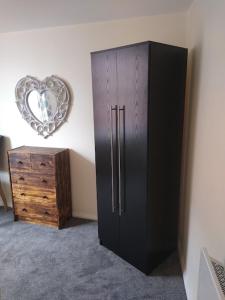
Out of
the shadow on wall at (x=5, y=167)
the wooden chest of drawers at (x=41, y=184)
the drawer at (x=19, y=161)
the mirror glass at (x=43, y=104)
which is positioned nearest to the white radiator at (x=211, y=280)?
the wooden chest of drawers at (x=41, y=184)

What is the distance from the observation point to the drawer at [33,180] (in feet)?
8.93

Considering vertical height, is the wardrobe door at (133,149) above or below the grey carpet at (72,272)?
above

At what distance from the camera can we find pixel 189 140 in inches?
82.4

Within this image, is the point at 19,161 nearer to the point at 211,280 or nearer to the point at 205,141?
the point at 205,141

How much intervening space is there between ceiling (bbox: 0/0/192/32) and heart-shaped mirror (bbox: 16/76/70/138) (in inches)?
24.7

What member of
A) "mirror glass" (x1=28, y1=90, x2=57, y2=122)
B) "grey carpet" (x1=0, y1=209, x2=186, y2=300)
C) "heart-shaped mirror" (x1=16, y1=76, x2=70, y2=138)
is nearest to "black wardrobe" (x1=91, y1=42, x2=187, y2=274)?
"grey carpet" (x1=0, y1=209, x2=186, y2=300)

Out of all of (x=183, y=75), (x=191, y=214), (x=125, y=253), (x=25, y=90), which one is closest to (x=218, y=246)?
(x=191, y=214)

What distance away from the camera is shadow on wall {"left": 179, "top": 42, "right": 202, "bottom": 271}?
1.86 m

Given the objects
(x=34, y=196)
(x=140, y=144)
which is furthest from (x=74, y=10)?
(x=34, y=196)

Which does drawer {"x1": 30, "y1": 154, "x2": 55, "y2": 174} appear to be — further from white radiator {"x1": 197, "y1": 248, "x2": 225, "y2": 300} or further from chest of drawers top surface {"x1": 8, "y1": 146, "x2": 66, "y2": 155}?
white radiator {"x1": 197, "y1": 248, "x2": 225, "y2": 300}

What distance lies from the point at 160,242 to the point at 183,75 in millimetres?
1515

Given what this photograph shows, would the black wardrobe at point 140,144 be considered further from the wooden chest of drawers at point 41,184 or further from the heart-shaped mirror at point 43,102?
the heart-shaped mirror at point 43,102

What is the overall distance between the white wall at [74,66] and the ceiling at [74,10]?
0.12m

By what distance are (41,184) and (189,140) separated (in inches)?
69.1
